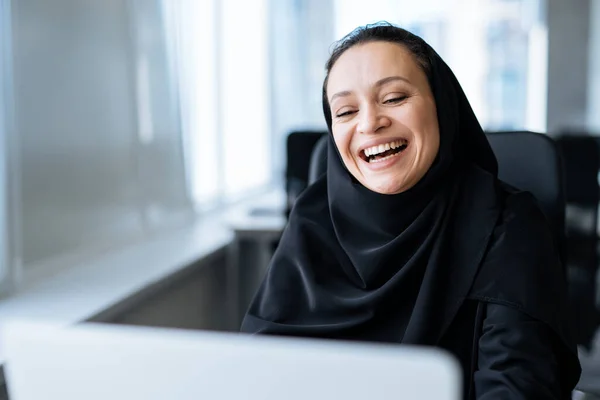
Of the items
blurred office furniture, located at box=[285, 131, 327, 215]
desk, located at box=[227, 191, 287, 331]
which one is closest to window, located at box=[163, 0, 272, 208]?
desk, located at box=[227, 191, 287, 331]

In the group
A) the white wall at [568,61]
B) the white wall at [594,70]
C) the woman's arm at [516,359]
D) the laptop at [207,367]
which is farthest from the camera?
the white wall at [568,61]

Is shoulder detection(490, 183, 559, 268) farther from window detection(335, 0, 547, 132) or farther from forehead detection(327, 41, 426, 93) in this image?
window detection(335, 0, 547, 132)

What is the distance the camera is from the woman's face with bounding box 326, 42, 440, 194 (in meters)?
1.29

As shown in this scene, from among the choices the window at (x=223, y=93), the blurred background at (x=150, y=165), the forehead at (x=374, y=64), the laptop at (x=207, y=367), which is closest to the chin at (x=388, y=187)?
the forehead at (x=374, y=64)

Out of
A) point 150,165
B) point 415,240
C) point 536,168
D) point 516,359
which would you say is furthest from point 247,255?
point 516,359

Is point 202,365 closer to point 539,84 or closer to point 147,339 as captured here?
point 147,339

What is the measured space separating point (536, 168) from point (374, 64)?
0.47 meters

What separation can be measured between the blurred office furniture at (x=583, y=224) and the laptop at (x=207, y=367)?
6.90ft

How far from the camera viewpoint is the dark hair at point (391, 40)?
4.33 feet

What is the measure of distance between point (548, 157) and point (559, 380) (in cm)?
50

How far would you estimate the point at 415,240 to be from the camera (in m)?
1.32

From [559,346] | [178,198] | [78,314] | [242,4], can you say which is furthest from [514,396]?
[242,4]

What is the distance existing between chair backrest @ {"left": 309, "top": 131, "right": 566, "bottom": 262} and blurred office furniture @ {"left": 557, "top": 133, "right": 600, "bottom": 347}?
99cm

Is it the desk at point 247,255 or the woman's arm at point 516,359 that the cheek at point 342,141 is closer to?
the woman's arm at point 516,359
